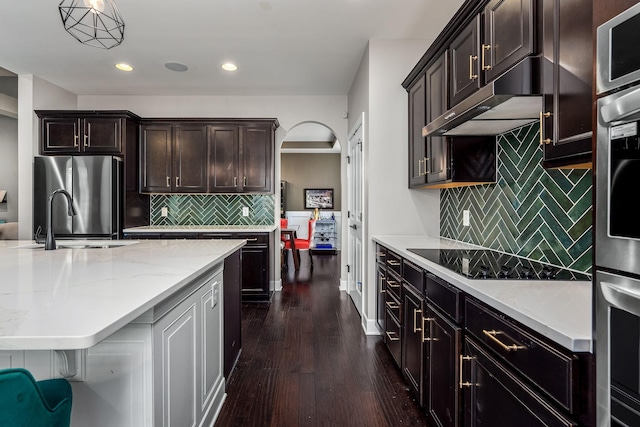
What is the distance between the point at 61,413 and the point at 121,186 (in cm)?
385

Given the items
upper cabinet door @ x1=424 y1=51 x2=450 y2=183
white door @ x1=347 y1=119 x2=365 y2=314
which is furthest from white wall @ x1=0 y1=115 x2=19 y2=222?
upper cabinet door @ x1=424 y1=51 x2=450 y2=183

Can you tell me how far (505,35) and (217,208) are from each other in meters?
4.00

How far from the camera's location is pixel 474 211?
251 centimetres

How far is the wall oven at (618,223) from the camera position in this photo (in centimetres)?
64

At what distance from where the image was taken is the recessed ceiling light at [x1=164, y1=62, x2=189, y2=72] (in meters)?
3.69

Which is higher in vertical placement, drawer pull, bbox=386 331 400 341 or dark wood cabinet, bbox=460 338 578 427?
dark wood cabinet, bbox=460 338 578 427

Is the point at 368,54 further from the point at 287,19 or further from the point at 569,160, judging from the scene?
the point at 569,160

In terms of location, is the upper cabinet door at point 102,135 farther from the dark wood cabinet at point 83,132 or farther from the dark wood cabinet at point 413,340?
the dark wood cabinet at point 413,340

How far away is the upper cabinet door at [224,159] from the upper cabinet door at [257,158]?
96 millimetres

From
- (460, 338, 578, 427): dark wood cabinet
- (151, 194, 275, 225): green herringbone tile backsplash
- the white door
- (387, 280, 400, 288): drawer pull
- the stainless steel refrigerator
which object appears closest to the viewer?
(460, 338, 578, 427): dark wood cabinet

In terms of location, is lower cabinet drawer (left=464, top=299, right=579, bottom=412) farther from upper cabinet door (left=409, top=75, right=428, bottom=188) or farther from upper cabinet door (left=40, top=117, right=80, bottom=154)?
upper cabinet door (left=40, top=117, right=80, bottom=154)

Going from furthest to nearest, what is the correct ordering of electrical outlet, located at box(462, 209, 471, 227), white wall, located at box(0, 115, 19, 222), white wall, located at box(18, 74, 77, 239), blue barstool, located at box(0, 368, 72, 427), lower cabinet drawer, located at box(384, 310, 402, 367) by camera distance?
white wall, located at box(0, 115, 19, 222) → white wall, located at box(18, 74, 77, 239) → electrical outlet, located at box(462, 209, 471, 227) → lower cabinet drawer, located at box(384, 310, 402, 367) → blue barstool, located at box(0, 368, 72, 427)

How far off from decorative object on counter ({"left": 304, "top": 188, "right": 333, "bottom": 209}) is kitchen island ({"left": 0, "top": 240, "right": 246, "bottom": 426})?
7.29 m

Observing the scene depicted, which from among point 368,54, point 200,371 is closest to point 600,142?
point 200,371
